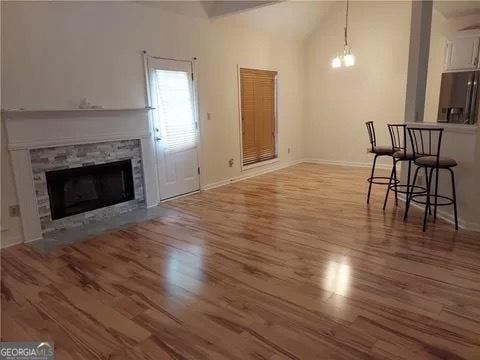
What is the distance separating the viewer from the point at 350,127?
710 cm

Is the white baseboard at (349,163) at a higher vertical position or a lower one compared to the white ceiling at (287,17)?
lower

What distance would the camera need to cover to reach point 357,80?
22.3 ft

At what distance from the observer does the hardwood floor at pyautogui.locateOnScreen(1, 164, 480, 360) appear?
1.91 meters

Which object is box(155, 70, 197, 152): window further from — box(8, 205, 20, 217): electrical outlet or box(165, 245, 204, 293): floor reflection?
box(165, 245, 204, 293): floor reflection

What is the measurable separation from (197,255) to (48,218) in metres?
1.86

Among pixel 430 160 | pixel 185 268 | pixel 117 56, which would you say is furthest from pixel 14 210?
pixel 430 160

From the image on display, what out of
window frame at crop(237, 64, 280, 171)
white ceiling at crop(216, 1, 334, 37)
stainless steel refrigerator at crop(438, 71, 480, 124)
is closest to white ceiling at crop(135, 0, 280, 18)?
white ceiling at crop(216, 1, 334, 37)

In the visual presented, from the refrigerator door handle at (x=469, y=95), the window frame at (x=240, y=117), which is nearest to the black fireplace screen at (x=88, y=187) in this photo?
the window frame at (x=240, y=117)

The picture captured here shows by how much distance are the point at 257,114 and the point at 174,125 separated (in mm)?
2113

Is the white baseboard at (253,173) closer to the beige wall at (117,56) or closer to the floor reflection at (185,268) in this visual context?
the beige wall at (117,56)

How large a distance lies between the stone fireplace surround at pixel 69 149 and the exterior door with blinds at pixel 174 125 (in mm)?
228

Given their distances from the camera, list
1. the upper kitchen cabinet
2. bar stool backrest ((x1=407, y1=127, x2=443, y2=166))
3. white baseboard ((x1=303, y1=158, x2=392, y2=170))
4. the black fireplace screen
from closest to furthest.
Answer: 1. the black fireplace screen
2. bar stool backrest ((x1=407, y1=127, x2=443, y2=166))
3. the upper kitchen cabinet
4. white baseboard ((x1=303, y1=158, x2=392, y2=170))

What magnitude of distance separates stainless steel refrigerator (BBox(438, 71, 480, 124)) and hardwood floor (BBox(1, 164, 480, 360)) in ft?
9.17

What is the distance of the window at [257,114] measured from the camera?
6203 mm
